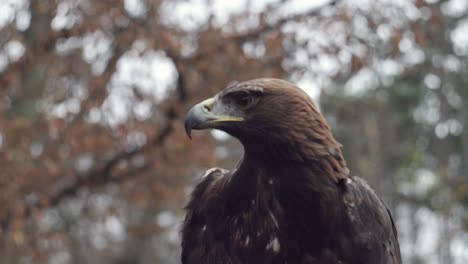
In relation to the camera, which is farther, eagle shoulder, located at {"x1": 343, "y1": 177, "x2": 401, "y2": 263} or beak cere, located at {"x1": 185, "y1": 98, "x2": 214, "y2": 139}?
eagle shoulder, located at {"x1": 343, "y1": 177, "x2": 401, "y2": 263}

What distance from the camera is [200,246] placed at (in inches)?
191

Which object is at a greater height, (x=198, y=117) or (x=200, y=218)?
(x=198, y=117)

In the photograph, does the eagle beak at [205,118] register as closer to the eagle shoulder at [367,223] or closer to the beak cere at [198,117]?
the beak cere at [198,117]

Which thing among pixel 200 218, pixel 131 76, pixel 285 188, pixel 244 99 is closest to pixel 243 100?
pixel 244 99

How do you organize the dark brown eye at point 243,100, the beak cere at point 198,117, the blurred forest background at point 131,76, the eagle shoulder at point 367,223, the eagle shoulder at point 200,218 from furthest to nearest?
1. the blurred forest background at point 131,76
2. the eagle shoulder at point 200,218
3. the eagle shoulder at point 367,223
4. the dark brown eye at point 243,100
5. the beak cere at point 198,117

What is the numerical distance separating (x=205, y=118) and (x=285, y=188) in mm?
625

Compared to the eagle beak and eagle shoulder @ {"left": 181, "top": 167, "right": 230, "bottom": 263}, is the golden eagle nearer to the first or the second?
the eagle beak

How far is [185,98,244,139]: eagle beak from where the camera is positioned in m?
4.14

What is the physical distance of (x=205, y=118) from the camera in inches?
164

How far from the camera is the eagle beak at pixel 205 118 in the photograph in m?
4.14

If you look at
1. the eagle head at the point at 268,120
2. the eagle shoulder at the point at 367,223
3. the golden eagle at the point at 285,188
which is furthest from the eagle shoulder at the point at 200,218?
the eagle shoulder at the point at 367,223

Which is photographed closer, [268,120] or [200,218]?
[268,120]

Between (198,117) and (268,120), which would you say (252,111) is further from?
(198,117)

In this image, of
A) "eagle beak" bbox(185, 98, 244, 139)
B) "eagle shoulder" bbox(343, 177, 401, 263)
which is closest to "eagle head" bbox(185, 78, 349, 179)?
"eagle beak" bbox(185, 98, 244, 139)
